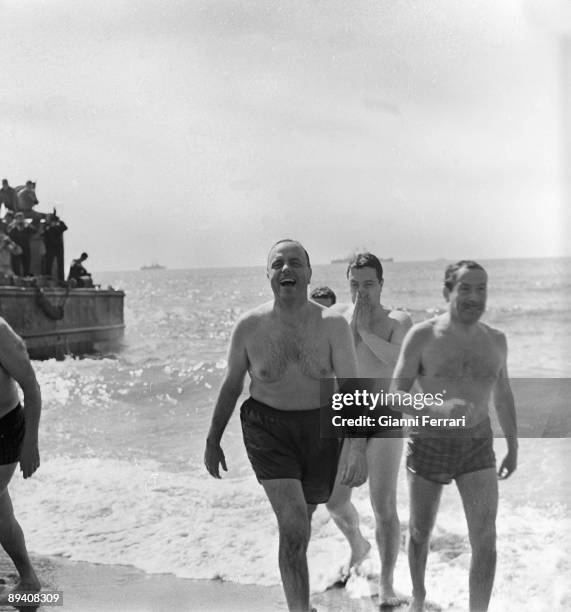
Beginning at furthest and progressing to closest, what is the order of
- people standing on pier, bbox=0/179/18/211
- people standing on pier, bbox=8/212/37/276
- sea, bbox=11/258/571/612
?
people standing on pier, bbox=8/212/37/276, people standing on pier, bbox=0/179/18/211, sea, bbox=11/258/571/612

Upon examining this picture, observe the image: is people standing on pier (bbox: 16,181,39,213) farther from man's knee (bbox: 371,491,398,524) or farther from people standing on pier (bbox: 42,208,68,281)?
man's knee (bbox: 371,491,398,524)

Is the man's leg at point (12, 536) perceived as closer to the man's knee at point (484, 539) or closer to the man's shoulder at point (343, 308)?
the man's shoulder at point (343, 308)

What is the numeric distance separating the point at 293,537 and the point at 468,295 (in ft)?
3.11

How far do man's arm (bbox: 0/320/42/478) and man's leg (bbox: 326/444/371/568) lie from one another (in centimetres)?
114

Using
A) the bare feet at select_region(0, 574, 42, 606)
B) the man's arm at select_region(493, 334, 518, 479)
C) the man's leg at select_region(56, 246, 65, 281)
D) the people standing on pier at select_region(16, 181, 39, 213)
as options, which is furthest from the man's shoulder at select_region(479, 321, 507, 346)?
the man's leg at select_region(56, 246, 65, 281)

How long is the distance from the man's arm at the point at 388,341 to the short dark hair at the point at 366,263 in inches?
7.4

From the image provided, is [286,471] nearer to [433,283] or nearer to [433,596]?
[433,596]

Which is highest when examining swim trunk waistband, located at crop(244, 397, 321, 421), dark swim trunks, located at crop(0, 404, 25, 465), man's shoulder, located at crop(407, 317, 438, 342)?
man's shoulder, located at crop(407, 317, 438, 342)

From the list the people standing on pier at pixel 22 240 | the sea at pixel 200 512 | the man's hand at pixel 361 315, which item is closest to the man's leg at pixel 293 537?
the man's hand at pixel 361 315

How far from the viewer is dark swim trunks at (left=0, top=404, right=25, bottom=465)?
3012 millimetres

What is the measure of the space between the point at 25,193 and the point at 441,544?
13101 millimetres

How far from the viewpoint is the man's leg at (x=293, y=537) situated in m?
2.62

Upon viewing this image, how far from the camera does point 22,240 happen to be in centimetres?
1794

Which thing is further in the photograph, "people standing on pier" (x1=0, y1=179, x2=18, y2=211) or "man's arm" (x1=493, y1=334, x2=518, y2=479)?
"people standing on pier" (x1=0, y1=179, x2=18, y2=211)
